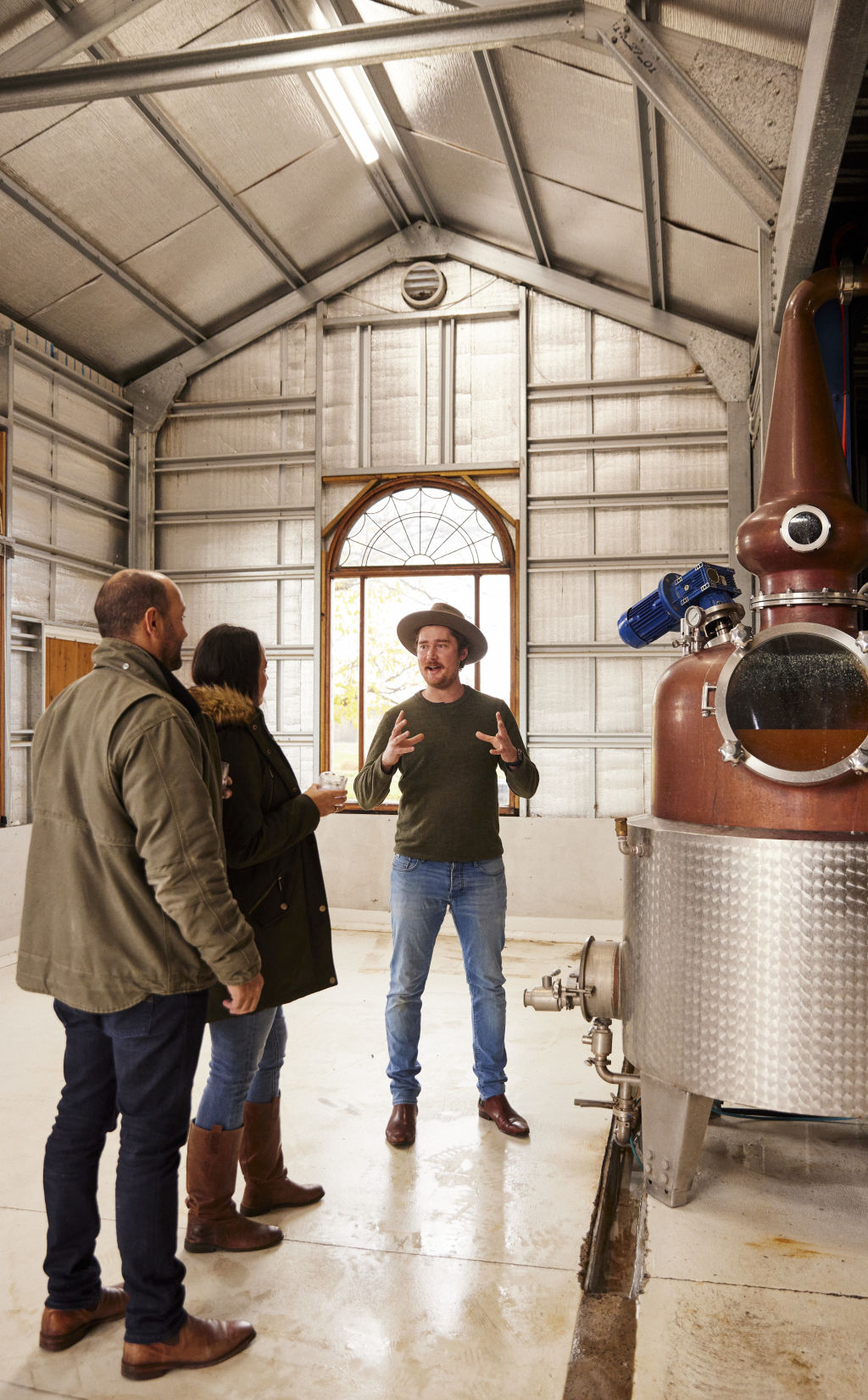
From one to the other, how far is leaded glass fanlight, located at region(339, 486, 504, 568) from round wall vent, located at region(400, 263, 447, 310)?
1474mm

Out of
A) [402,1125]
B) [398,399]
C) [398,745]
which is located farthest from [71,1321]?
[398,399]

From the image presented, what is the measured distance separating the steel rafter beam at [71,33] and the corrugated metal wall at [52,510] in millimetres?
1986

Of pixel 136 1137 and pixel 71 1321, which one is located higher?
pixel 136 1137

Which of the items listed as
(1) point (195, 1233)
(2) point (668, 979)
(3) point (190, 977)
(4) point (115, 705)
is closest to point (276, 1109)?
(1) point (195, 1233)

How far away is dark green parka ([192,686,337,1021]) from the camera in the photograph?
7.65 ft

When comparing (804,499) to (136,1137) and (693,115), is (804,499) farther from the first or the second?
(136,1137)

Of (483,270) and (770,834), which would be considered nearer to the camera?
(770,834)

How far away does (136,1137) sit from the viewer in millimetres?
1895

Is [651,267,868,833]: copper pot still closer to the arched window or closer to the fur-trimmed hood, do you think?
the fur-trimmed hood

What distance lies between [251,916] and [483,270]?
6401mm

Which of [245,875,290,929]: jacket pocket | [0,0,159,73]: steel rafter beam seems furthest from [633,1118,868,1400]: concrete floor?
[0,0,159,73]: steel rafter beam

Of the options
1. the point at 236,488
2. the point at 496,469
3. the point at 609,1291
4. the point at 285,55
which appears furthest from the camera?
the point at 236,488

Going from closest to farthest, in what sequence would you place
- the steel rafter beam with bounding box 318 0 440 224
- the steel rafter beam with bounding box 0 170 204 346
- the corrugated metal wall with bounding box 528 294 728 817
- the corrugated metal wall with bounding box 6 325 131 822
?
the steel rafter beam with bounding box 318 0 440 224 → the steel rafter beam with bounding box 0 170 204 346 → the corrugated metal wall with bounding box 6 325 131 822 → the corrugated metal wall with bounding box 528 294 728 817

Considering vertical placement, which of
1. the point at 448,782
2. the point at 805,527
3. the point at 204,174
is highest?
the point at 204,174
